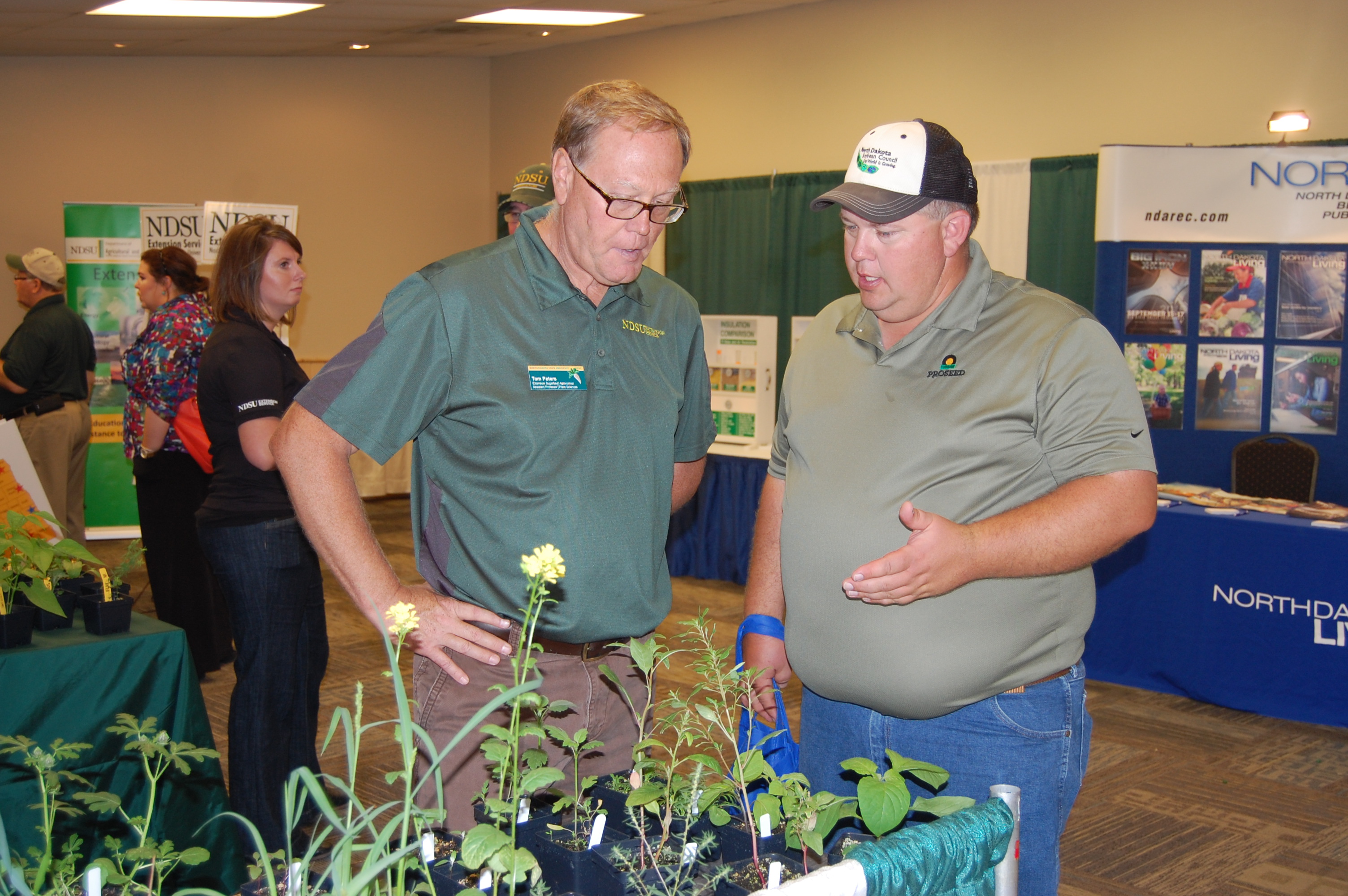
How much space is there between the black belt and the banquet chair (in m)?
6.39

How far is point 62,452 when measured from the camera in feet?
21.9

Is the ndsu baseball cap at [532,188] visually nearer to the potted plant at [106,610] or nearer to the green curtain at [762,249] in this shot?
the potted plant at [106,610]

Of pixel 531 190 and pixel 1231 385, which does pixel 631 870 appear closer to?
pixel 531 190

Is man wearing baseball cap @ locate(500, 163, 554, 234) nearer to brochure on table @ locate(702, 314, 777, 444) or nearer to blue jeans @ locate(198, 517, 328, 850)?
blue jeans @ locate(198, 517, 328, 850)

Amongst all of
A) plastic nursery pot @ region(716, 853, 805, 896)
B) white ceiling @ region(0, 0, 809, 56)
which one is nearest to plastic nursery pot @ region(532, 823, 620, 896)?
plastic nursery pot @ region(716, 853, 805, 896)

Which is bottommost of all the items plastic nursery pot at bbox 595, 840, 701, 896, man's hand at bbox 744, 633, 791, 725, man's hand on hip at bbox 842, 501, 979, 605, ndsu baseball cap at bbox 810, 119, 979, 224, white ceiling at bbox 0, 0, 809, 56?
man's hand at bbox 744, 633, 791, 725

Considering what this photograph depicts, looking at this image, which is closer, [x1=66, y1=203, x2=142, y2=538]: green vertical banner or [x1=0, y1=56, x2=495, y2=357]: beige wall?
[x1=66, y1=203, x2=142, y2=538]: green vertical banner

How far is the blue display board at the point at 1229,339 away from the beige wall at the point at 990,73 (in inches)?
37.3

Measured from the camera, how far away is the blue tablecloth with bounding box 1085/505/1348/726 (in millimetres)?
4180

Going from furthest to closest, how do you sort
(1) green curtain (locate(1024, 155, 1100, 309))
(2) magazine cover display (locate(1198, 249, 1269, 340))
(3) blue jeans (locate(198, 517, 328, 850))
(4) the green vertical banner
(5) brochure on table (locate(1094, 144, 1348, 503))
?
1. (4) the green vertical banner
2. (1) green curtain (locate(1024, 155, 1100, 309))
3. (2) magazine cover display (locate(1198, 249, 1269, 340))
4. (5) brochure on table (locate(1094, 144, 1348, 503))
5. (3) blue jeans (locate(198, 517, 328, 850))

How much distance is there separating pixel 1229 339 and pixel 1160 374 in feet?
1.11

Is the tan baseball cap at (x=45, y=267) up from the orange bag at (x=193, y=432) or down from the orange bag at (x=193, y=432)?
up

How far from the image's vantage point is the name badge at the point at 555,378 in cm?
162

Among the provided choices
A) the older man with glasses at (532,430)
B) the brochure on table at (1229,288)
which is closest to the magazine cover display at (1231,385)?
the brochure on table at (1229,288)
